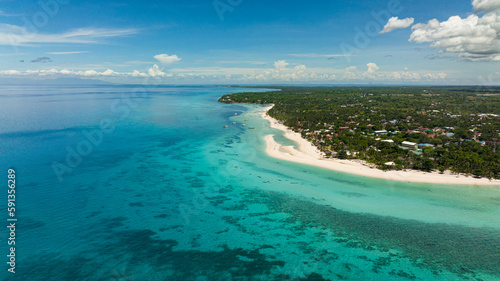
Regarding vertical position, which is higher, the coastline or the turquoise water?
the coastline

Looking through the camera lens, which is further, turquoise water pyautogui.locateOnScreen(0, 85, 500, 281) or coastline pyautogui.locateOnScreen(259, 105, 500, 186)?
coastline pyautogui.locateOnScreen(259, 105, 500, 186)

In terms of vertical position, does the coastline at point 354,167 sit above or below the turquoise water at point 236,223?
above

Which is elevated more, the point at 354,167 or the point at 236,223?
the point at 354,167

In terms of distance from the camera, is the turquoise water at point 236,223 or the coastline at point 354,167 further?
the coastline at point 354,167

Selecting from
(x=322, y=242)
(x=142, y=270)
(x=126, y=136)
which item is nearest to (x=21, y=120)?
(x=126, y=136)

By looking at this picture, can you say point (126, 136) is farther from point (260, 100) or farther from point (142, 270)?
point (260, 100)

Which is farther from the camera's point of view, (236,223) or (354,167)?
(354,167)
